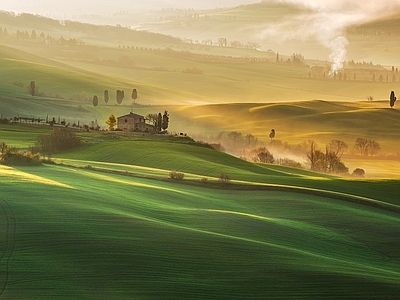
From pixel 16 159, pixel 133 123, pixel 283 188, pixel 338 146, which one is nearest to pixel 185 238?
pixel 16 159

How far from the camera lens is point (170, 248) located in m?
36.0

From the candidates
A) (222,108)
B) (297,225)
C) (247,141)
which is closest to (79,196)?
(297,225)

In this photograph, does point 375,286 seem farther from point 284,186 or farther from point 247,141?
point 247,141

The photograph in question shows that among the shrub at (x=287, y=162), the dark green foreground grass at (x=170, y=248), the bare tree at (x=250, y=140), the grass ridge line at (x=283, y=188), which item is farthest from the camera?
the bare tree at (x=250, y=140)

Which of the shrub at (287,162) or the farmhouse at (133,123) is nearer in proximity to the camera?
the shrub at (287,162)

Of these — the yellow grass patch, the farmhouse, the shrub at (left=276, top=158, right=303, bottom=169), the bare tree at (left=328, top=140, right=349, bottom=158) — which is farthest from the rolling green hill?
the bare tree at (left=328, top=140, right=349, bottom=158)

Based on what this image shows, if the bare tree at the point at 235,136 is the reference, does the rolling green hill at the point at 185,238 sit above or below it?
below

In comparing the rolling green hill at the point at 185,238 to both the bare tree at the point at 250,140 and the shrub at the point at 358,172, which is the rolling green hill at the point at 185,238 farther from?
the bare tree at the point at 250,140

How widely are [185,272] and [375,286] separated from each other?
7895mm

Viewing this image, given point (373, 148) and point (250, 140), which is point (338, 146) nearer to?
point (373, 148)

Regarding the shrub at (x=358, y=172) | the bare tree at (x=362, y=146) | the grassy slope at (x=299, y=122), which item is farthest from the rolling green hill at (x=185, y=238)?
the grassy slope at (x=299, y=122)

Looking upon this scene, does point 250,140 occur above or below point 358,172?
above

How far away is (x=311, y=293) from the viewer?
109 feet

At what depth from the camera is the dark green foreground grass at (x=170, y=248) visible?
31109mm
